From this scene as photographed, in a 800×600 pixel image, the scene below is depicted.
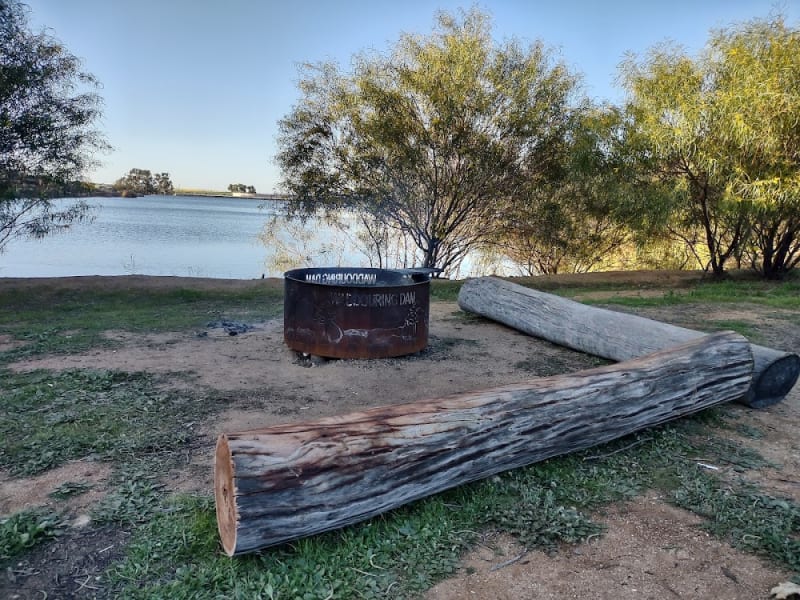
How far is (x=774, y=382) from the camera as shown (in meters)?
4.06

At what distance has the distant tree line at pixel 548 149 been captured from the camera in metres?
9.90

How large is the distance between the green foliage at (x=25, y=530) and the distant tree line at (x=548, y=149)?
10.8 m

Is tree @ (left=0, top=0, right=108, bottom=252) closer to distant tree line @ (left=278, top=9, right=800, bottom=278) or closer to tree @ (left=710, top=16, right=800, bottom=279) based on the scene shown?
distant tree line @ (left=278, top=9, right=800, bottom=278)

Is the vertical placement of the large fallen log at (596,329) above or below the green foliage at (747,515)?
above

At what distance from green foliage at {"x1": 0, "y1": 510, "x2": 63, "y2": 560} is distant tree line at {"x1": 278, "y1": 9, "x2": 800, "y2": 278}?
424 inches

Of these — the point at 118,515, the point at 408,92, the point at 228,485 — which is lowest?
the point at 118,515

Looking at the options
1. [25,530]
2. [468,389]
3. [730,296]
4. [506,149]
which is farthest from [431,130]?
[25,530]

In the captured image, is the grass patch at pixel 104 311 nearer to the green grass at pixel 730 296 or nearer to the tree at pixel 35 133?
the tree at pixel 35 133

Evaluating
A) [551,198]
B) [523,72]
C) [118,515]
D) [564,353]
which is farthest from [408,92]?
[118,515]

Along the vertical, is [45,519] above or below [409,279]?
below

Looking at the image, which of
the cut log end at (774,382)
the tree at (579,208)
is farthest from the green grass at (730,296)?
the cut log end at (774,382)

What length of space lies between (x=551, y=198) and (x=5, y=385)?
12.6 m

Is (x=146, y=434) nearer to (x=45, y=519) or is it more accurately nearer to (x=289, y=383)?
(x=45, y=519)

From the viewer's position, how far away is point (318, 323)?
17.0 feet
